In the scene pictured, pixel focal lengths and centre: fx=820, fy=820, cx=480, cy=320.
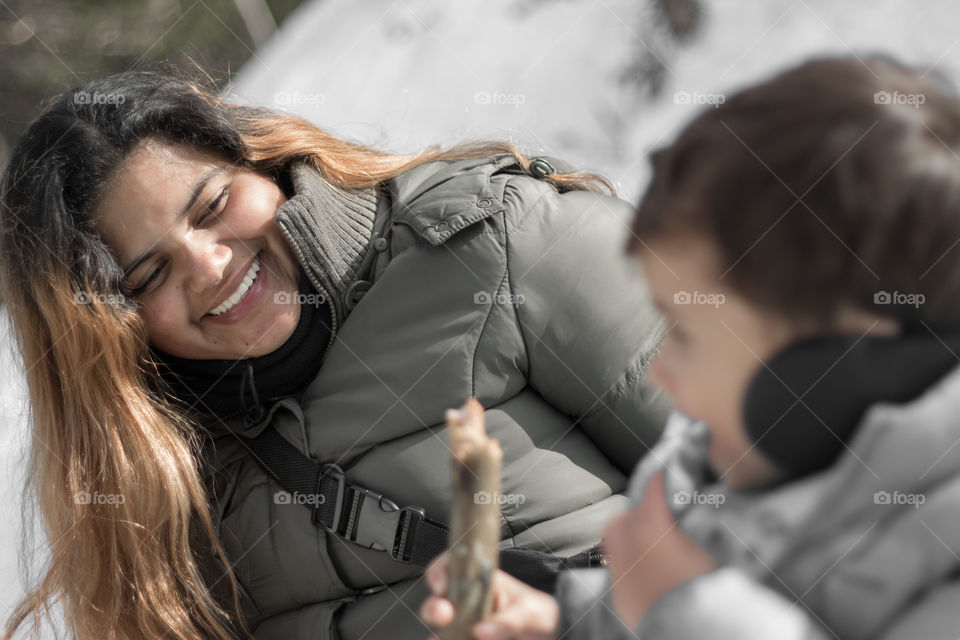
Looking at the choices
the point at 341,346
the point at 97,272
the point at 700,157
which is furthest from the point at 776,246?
the point at 97,272

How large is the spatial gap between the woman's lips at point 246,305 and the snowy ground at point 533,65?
0.76 meters

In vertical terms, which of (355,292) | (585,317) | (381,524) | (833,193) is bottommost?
(381,524)

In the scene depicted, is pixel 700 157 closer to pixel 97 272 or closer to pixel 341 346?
pixel 341 346

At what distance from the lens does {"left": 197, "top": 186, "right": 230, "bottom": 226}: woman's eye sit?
110 centimetres

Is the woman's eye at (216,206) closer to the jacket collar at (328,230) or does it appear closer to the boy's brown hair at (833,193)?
the jacket collar at (328,230)

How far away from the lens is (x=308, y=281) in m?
1.20

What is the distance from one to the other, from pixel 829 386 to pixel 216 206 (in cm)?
88

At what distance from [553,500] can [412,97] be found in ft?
4.90

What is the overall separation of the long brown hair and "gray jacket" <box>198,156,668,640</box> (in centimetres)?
10

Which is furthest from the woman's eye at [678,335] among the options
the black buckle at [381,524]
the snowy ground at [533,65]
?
the snowy ground at [533,65]

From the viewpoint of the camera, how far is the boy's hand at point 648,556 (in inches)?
19.1

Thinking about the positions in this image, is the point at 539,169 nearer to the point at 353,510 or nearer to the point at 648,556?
the point at 353,510

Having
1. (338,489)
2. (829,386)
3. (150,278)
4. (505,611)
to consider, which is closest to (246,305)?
(150,278)

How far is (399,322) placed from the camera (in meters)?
1.13
